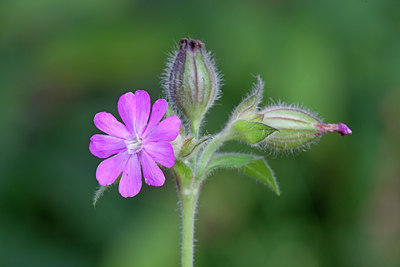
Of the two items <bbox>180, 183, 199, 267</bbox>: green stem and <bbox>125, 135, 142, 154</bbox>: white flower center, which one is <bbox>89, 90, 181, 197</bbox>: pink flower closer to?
<bbox>125, 135, 142, 154</bbox>: white flower center

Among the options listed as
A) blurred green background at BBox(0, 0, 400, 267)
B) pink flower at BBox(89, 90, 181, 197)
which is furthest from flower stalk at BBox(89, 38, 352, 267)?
blurred green background at BBox(0, 0, 400, 267)

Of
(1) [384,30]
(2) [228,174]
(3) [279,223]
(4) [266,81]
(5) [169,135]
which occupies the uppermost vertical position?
(1) [384,30]

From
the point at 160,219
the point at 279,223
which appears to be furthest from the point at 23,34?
the point at 279,223

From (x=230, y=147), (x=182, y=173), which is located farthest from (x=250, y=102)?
(x=230, y=147)

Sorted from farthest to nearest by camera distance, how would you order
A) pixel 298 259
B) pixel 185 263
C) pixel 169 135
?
pixel 298 259 → pixel 185 263 → pixel 169 135

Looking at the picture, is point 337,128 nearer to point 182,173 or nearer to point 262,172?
point 262,172

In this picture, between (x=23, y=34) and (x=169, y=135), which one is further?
(x=23, y=34)

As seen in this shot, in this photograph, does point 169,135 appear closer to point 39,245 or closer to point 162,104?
point 162,104
